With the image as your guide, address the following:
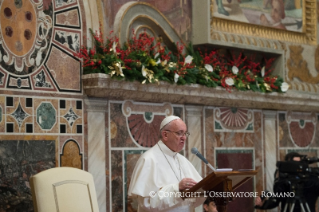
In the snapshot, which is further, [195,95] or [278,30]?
[278,30]

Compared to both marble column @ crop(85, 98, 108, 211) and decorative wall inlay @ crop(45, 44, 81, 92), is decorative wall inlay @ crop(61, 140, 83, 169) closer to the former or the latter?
marble column @ crop(85, 98, 108, 211)

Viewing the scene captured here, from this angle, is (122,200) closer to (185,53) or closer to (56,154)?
(56,154)

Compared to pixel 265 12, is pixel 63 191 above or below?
below

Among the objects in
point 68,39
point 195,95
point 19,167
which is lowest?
point 19,167

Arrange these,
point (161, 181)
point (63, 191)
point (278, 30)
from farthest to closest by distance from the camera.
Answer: point (278, 30)
point (161, 181)
point (63, 191)

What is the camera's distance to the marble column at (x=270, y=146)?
1095cm

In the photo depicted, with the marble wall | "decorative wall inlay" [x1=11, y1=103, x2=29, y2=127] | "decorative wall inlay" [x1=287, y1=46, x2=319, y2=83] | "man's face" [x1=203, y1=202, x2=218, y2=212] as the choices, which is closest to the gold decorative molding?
"decorative wall inlay" [x1=287, y1=46, x2=319, y2=83]

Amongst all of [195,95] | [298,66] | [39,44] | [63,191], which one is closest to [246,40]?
[298,66]

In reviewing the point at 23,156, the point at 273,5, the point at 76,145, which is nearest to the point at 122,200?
the point at 76,145

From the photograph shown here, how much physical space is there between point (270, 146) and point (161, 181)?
170 inches

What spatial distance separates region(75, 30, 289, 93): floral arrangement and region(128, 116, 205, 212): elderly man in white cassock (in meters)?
1.07

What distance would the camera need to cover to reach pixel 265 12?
10984 millimetres

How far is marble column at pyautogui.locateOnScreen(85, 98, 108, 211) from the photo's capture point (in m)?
8.07

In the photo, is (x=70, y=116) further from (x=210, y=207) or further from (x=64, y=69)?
(x=210, y=207)
